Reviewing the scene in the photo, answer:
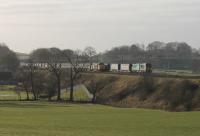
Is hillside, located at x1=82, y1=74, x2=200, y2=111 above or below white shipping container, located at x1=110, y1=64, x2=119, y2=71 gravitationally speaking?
below

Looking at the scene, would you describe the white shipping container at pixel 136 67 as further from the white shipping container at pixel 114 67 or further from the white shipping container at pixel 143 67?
the white shipping container at pixel 114 67

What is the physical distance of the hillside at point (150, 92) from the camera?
8250 cm

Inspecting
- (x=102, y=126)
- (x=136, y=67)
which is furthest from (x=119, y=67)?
(x=102, y=126)

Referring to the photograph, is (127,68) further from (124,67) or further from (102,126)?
(102,126)

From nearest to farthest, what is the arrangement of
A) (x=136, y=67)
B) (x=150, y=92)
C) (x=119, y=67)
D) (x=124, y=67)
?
(x=150, y=92) < (x=136, y=67) < (x=124, y=67) < (x=119, y=67)

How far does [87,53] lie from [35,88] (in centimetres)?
6450

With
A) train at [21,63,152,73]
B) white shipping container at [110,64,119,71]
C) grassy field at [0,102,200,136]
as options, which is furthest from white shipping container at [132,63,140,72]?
grassy field at [0,102,200,136]

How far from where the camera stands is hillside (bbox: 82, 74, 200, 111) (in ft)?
271

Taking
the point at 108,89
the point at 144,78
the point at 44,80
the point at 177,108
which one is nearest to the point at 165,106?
the point at 177,108

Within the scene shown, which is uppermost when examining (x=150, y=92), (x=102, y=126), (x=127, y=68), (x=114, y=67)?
(x=114, y=67)

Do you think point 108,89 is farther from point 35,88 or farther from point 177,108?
point 177,108

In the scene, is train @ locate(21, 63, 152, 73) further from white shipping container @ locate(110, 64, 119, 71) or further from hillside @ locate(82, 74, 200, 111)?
hillside @ locate(82, 74, 200, 111)

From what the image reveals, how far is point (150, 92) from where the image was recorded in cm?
9531

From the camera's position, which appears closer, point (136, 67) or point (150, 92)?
point (150, 92)
